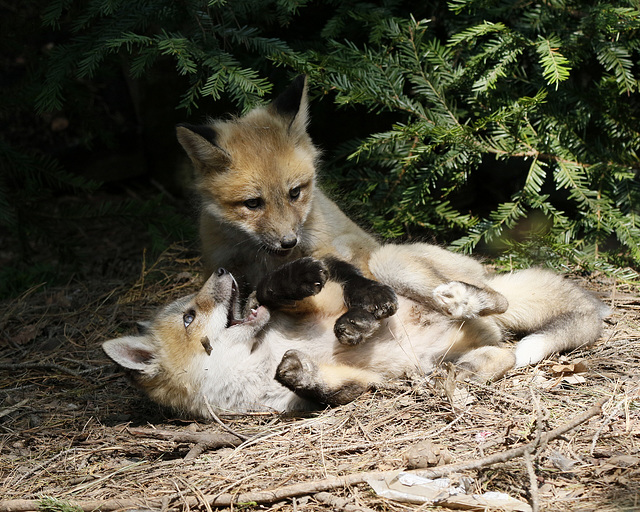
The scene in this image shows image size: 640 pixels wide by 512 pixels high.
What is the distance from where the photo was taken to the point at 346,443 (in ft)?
8.00

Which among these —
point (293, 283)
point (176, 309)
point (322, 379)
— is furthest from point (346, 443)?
point (176, 309)

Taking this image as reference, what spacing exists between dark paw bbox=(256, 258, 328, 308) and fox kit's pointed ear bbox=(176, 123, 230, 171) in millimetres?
746

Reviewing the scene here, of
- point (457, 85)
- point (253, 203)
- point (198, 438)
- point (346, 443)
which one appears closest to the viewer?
point (346, 443)

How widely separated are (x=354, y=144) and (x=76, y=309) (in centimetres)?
243

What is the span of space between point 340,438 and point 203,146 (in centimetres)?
177

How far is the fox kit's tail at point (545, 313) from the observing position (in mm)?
3002

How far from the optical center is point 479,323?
3.12 m

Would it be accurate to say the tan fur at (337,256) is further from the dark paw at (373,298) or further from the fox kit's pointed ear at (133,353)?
the fox kit's pointed ear at (133,353)

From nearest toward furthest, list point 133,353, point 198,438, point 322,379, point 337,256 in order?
1. point 198,438
2. point 322,379
3. point 133,353
4. point 337,256

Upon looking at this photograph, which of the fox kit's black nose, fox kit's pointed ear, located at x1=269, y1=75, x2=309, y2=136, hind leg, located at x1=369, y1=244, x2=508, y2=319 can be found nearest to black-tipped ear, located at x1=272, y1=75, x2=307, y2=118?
fox kit's pointed ear, located at x1=269, y1=75, x2=309, y2=136

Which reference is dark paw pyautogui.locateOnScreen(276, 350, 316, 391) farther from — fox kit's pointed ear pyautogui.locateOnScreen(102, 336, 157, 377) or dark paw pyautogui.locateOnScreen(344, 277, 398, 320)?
fox kit's pointed ear pyautogui.locateOnScreen(102, 336, 157, 377)

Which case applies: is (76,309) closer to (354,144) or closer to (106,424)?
(106,424)

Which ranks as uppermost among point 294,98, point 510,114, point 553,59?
point 553,59

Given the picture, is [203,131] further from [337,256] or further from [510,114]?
[510,114]
